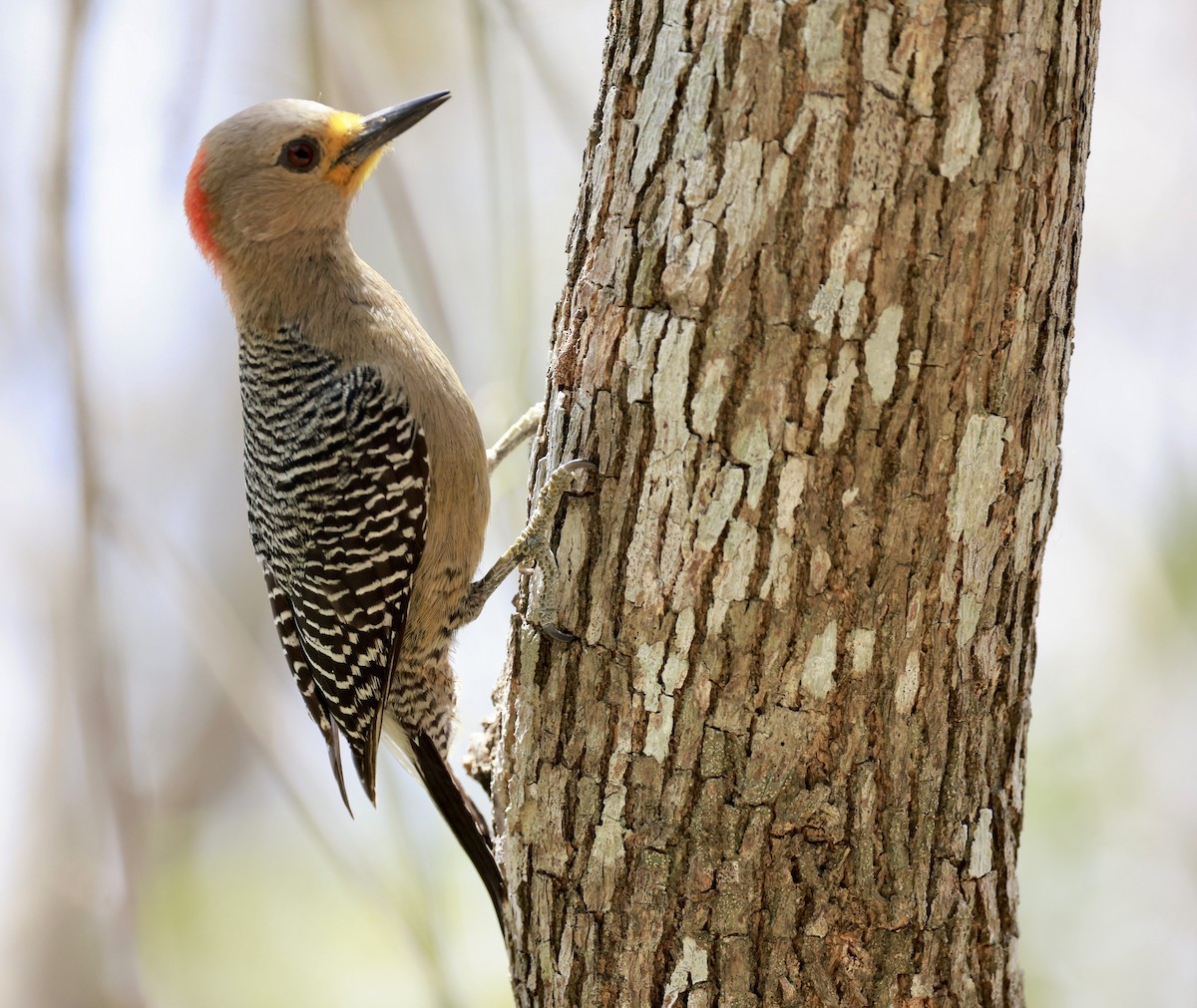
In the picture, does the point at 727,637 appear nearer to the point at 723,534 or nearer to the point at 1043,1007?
the point at 723,534

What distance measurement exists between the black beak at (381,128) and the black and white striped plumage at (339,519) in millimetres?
566

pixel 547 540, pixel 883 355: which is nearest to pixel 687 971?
pixel 547 540

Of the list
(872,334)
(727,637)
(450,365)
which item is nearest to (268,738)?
(450,365)

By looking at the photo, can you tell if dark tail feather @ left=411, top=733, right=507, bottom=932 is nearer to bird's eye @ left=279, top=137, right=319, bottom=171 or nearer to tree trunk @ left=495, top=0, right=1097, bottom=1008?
tree trunk @ left=495, top=0, right=1097, bottom=1008

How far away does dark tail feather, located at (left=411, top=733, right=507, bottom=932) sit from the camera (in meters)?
3.14

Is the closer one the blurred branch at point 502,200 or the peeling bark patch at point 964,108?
the peeling bark patch at point 964,108

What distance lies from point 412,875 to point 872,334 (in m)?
2.11

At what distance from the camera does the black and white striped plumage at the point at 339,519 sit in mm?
3240

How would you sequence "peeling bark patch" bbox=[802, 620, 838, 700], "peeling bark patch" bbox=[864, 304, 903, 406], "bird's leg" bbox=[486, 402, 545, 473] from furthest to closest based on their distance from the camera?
"bird's leg" bbox=[486, 402, 545, 473]
"peeling bark patch" bbox=[802, 620, 838, 700]
"peeling bark patch" bbox=[864, 304, 903, 406]

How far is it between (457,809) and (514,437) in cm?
119

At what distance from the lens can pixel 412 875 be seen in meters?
3.25

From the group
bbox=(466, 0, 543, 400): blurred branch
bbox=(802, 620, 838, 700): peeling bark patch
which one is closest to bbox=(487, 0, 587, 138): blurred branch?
bbox=(466, 0, 543, 400): blurred branch

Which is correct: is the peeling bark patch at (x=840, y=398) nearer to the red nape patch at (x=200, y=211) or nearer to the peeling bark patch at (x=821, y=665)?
the peeling bark patch at (x=821, y=665)

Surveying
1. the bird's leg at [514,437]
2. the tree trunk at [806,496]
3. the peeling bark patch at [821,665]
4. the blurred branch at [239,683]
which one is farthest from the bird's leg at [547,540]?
the blurred branch at [239,683]
